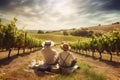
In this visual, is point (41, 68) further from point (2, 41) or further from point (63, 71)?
point (2, 41)

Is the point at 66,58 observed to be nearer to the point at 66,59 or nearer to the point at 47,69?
the point at 66,59

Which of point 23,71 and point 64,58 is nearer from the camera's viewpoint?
point 23,71

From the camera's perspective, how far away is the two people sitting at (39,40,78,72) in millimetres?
15664

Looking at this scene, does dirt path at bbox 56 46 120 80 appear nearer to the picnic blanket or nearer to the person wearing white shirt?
the person wearing white shirt

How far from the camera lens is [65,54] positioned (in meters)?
15.7

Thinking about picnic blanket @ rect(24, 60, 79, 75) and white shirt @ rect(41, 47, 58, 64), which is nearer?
picnic blanket @ rect(24, 60, 79, 75)

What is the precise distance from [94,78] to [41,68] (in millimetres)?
5472

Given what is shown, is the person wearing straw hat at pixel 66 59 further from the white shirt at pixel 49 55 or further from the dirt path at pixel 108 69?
the dirt path at pixel 108 69

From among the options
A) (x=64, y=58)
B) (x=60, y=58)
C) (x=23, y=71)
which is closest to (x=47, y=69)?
(x=60, y=58)

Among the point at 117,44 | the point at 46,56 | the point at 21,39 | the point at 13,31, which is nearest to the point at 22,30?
the point at 21,39

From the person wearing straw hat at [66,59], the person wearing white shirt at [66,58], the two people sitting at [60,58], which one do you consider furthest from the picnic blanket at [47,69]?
the person wearing white shirt at [66,58]

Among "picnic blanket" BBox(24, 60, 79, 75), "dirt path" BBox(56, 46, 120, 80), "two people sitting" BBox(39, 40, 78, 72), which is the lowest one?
"dirt path" BBox(56, 46, 120, 80)

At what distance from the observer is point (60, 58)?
1598 cm

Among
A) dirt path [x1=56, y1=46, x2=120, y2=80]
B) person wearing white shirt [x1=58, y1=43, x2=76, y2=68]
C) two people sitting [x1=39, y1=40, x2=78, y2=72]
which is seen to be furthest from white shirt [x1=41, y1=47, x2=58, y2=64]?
dirt path [x1=56, y1=46, x2=120, y2=80]
